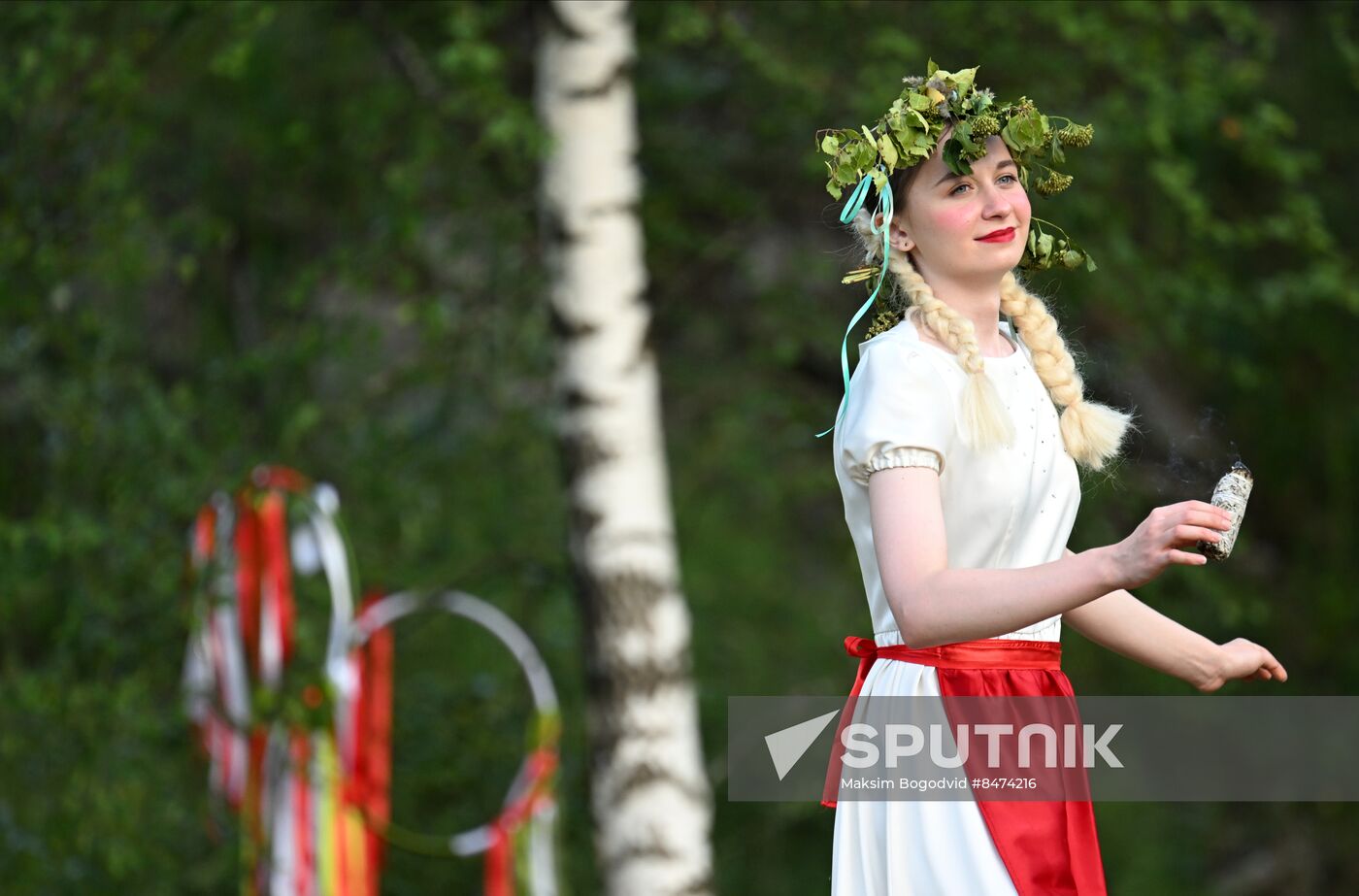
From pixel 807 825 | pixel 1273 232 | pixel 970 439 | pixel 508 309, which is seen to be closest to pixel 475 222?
pixel 508 309

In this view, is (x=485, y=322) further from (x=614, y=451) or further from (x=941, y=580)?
(x=941, y=580)

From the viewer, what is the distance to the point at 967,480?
198cm

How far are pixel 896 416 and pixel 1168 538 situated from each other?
1.23ft

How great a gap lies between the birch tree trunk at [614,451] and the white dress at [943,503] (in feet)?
9.04

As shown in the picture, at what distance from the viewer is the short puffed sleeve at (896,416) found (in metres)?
1.91

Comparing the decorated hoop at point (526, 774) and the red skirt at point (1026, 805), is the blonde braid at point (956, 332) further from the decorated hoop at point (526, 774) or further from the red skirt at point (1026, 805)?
the decorated hoop at point (526, 774)

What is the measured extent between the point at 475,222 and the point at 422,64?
0.61 metres

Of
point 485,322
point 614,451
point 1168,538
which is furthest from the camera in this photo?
point 485,322

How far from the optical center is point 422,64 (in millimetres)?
5910

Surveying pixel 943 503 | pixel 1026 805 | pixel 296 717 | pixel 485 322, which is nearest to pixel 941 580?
pixel 943 503

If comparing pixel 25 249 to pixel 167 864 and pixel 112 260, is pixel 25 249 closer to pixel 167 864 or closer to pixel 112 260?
pixel 112 260

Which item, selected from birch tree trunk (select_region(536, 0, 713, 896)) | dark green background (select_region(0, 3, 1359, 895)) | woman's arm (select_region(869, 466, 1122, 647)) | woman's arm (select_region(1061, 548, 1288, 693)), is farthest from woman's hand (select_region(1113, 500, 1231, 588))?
birch tree trunk (select_region(536, 0, 713, 896))

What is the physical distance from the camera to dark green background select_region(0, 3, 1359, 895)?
4.88m

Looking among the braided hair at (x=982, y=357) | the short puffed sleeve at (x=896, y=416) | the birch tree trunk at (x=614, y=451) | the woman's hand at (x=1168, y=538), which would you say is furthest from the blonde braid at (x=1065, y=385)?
the birch tree trunk at (x=614, y=451)
